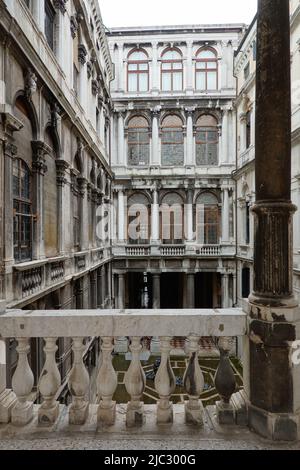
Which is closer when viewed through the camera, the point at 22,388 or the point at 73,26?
the point at 22,388

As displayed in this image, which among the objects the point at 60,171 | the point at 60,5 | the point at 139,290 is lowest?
the point at 139,290

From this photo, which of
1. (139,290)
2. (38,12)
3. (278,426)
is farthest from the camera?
(139,290)

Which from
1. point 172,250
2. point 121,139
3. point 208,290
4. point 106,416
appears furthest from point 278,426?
point 208,290

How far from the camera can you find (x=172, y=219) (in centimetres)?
1997

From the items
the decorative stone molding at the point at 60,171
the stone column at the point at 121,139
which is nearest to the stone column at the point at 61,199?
the decorative stone molding at the point at 60,171

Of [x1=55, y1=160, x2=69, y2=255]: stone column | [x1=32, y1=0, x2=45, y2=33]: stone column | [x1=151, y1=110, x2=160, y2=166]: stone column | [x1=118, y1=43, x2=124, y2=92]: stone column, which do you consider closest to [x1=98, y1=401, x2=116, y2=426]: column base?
[x1=55, y1=160, x2=69, y2=255]: stone column

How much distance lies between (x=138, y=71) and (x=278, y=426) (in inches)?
848

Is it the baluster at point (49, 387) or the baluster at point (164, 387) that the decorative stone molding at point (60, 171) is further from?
the baluster at point (164, 387)

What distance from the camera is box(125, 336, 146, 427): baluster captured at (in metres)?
2.43

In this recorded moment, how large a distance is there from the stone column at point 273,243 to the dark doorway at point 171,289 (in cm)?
2027

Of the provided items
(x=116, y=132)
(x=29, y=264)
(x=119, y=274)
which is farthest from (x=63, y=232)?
(x=116, y=132)

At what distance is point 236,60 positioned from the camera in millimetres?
18844

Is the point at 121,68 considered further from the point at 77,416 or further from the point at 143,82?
the point at 77,416

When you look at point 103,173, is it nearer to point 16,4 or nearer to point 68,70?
point 68,70
